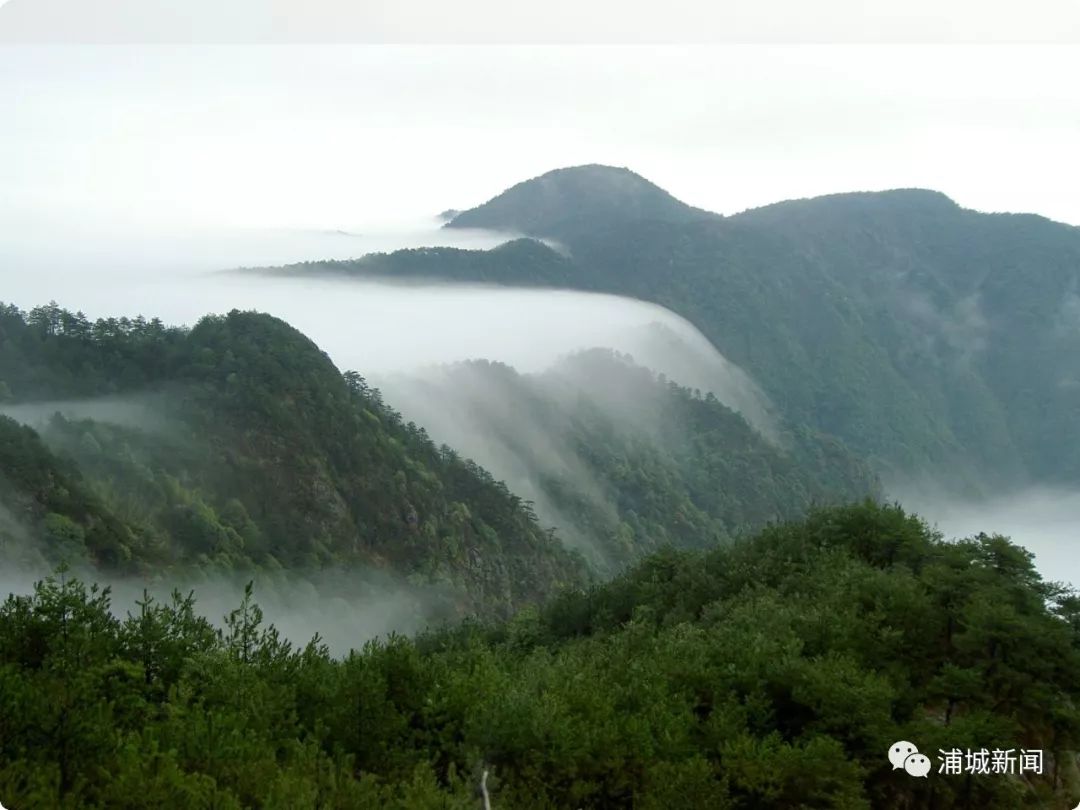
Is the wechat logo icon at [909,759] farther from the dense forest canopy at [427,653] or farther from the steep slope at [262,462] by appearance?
the steep slope at [262,462]

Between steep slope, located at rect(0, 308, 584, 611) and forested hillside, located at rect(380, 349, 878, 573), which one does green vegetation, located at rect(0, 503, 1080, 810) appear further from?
forested hillside, located at rect(380, 349, 878, 573)

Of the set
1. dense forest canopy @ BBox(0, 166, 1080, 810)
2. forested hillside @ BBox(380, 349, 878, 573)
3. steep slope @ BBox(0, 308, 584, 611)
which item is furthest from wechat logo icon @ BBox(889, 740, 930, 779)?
forested hillside @ BBox(380, 349, 878, 573)

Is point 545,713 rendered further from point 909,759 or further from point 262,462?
point 262,462

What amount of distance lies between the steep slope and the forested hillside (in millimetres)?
26138

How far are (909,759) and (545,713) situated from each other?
19.8 ft

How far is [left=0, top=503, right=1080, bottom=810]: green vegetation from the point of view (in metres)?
13.4

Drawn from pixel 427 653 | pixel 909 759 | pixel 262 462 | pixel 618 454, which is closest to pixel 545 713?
pixel 909 759

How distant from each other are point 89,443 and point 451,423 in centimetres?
6579

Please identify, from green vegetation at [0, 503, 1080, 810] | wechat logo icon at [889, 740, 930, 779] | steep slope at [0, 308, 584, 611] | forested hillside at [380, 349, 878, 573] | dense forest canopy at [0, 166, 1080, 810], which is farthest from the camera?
forested hillside at [380, 349, 878, 573]

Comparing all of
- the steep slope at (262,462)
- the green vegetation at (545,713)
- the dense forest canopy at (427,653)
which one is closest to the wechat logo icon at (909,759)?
the dense forest canopy at (427,653)

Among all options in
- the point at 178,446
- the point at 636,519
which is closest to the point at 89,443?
the point at 178,446

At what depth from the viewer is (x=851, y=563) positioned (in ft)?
115

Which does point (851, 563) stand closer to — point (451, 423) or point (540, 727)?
point (540, 727)

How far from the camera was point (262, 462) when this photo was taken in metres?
85.8
